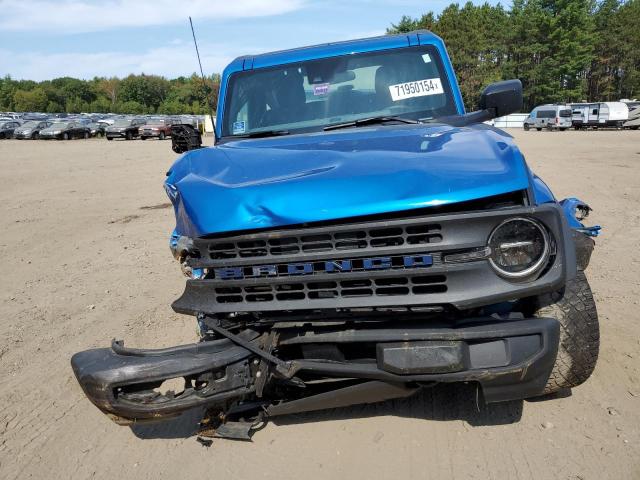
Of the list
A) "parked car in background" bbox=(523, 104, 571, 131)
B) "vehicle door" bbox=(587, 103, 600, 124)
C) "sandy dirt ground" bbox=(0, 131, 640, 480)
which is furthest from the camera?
"parked car in background" bbox=(523, 104, 571, 131)

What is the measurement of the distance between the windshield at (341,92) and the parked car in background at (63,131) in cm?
4300

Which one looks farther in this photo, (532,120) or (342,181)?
(532,120)

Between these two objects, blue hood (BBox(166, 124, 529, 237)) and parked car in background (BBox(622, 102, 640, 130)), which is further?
parked car in background (BBox(622, 102, 640, 130))

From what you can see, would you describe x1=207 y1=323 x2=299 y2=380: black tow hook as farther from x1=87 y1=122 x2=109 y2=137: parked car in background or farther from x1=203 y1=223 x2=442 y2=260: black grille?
x1=87 y1=122 x2=109 y2=137: parked car in background

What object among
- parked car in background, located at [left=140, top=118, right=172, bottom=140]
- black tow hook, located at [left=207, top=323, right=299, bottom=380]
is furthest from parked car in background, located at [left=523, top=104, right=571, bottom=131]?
black tow hook, located at [left=207, top=323, right=299, bottom=380]

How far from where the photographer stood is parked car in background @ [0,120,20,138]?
4441 centimetres

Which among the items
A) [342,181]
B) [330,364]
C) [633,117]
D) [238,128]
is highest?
[238,128]

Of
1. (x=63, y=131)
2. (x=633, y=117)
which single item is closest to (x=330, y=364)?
(x=63, y=131)

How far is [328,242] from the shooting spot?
8.27ft

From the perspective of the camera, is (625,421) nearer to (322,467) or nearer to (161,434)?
(322,467)

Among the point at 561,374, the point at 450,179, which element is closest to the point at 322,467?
the point at 561,374

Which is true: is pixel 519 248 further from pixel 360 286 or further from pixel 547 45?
pixel 547 45

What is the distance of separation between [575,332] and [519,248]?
0.84m

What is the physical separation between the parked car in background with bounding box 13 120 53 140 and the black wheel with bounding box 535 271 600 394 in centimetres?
4670
